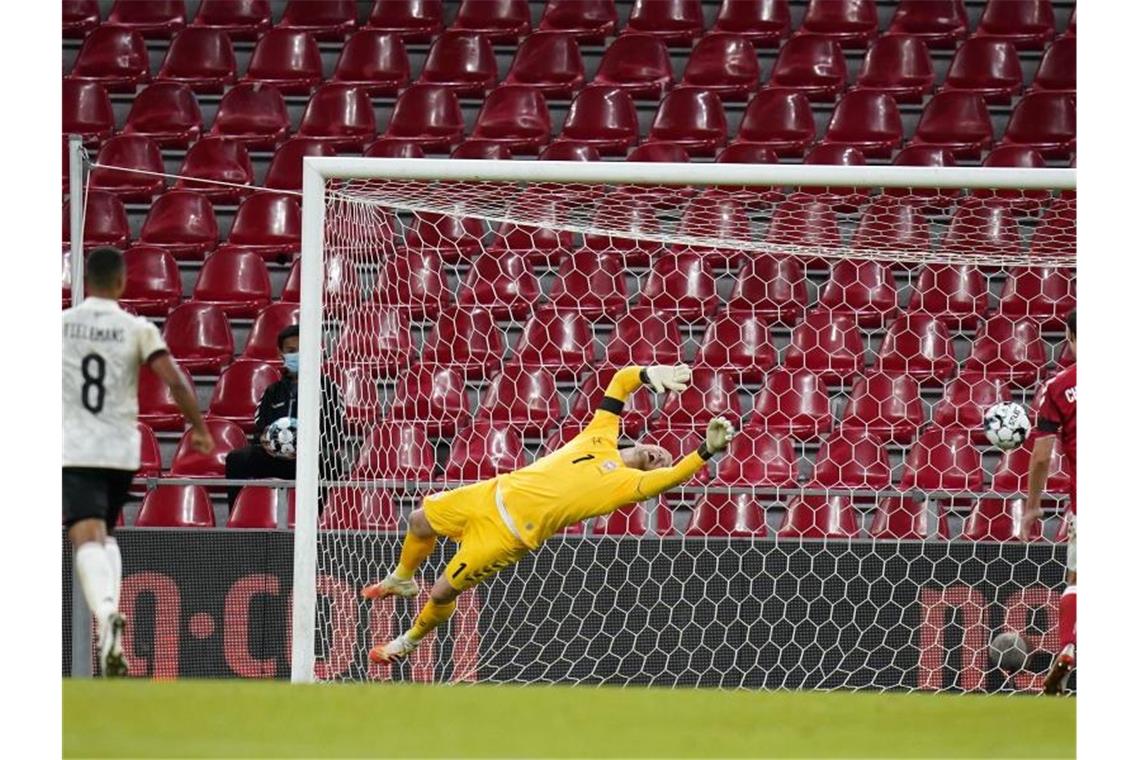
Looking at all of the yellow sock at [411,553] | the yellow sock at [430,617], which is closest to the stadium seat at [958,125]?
the yellow sock at [411,553]

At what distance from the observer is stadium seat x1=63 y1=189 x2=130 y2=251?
809 centimetres

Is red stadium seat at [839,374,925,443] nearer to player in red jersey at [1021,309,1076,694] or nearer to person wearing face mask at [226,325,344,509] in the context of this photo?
player in red jersey at [1021,309,1076,694]

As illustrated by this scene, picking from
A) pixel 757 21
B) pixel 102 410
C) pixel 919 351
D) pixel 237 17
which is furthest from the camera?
pixel 237 17

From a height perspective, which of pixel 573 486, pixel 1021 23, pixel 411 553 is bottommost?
pixel 411 553

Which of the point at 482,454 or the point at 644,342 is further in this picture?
the point at 644,342

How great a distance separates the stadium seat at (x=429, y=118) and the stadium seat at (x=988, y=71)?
2.43 meters

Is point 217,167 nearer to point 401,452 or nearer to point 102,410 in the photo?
point 401,452

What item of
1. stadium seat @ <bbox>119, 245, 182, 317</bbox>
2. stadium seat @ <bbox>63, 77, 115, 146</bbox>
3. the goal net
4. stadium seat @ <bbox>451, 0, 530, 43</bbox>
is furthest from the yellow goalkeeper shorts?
stadium seat @ <bbox>451, 0, 530, 43</bbox>

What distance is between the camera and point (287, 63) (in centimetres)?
896

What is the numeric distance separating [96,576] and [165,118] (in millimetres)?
5026

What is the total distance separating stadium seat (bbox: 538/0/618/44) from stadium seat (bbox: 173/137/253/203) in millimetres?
1734

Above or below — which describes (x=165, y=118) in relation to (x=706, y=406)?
above

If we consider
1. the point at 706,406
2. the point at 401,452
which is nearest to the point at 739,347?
the point at 706,406

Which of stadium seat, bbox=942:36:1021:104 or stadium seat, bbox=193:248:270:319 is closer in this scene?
stadium seat, bbox=193:248:270:319
